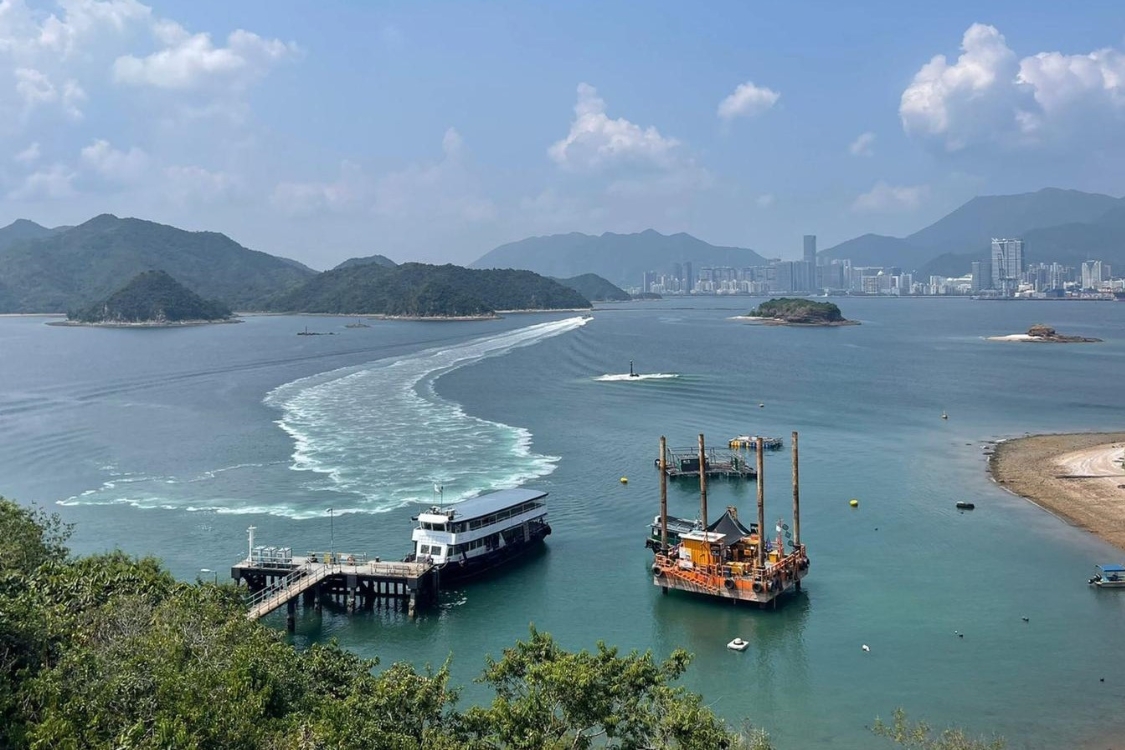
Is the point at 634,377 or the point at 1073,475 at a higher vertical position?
the point at 634,377

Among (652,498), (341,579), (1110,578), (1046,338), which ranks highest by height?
(1046,338)

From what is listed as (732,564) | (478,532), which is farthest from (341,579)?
(732,564)

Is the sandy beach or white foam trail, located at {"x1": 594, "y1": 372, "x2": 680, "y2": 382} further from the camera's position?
white foam trail, located at {"x1": 594, "y1": 372, "x2": 680, "y2": 382}

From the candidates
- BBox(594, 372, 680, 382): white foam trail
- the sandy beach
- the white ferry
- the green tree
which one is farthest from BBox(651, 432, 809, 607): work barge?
BBox(594, 372, 680, 382): white foam trail

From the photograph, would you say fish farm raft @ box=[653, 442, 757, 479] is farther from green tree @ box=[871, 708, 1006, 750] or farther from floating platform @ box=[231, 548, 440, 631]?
green tree @ box=[871, 708, 1006, 750]

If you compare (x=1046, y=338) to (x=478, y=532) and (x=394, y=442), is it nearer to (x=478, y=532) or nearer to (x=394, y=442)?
(x=394, y=442)
